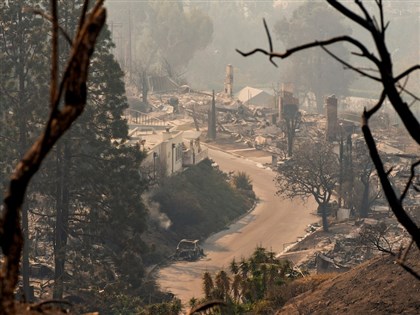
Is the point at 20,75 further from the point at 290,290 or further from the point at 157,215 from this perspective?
the point at 290,290

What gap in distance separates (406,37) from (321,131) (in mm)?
79763

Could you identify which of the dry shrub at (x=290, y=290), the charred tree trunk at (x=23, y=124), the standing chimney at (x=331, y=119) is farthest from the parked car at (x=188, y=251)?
the standing chimney at (x=331, y=119)

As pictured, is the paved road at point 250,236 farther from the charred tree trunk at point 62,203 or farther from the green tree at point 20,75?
the green tree at point 20,75

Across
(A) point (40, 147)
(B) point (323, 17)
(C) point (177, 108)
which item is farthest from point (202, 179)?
(B) point (323, 17)

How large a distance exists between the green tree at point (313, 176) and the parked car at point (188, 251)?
6.01 m

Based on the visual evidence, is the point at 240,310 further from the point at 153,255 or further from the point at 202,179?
the point at 202,179

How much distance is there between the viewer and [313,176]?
1863 inches

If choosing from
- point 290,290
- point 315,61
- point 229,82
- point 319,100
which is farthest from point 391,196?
point 319,100

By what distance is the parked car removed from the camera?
39781mm

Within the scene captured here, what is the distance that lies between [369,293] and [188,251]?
20919 mm

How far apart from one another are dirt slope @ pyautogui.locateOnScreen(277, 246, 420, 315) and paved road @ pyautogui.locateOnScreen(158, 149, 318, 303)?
11.8 meters

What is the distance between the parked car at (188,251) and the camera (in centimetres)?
3978

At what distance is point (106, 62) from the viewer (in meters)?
36.8

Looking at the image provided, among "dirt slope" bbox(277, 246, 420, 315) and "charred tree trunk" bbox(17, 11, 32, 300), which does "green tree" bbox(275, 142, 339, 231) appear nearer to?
"charred tree trunk" bbox(17, 11, 32, 300)
